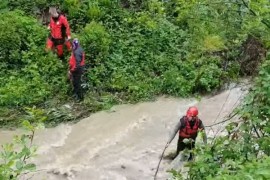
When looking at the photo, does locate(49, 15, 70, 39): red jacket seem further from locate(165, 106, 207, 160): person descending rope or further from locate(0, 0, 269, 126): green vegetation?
locate(165, 106, 207, 160): person descending rope

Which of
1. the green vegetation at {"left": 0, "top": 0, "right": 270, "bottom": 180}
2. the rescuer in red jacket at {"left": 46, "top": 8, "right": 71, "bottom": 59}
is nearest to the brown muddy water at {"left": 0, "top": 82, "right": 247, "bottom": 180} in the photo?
the green vegetation at {"left": 0, "top": 0, "right": 270, "bottom": 180}

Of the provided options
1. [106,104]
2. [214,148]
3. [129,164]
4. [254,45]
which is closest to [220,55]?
[254,45]

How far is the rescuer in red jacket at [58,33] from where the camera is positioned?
40.1 ft

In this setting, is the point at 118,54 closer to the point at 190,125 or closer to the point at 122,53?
the point at 122,53

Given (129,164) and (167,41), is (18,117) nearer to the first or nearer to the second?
(129,164)

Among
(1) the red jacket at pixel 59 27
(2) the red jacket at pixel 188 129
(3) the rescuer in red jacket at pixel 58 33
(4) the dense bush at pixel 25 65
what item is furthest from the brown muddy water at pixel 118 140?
(1) the red jacket at pixel 59 27

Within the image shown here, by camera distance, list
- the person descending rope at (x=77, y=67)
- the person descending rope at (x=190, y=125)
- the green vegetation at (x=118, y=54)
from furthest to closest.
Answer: the green vegetation at (x=118, y=54) → the person descending rope at (x=77, y=67) → the person descending rope at (x=190, y=125)

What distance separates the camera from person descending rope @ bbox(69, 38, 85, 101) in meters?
11.4

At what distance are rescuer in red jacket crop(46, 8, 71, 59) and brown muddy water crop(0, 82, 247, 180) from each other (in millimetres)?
1908

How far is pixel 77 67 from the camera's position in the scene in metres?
11.5

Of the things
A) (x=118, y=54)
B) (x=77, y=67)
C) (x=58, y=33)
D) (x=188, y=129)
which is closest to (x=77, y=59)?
(x=77, y=67)

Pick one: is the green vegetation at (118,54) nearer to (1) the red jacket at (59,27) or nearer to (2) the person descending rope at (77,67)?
(2) the person descending rope at (77,67)

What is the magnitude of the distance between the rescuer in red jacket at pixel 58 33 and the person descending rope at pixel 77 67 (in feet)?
2.96

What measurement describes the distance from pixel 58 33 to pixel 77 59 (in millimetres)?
1218
